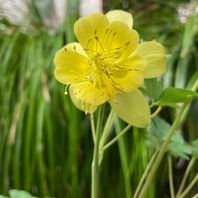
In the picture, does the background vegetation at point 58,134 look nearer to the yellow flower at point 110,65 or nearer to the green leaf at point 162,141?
the green leaf at point 162,141

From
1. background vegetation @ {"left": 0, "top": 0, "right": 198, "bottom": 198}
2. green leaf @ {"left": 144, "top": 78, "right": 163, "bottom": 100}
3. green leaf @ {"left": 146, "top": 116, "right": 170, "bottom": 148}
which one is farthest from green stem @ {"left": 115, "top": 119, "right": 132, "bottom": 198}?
green leaf @ {"left": 144, "top": 78, "right": 163, "bottom": 100}

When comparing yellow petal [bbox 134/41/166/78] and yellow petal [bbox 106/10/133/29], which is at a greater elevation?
yellow petal [bbox 106/10/133/29]

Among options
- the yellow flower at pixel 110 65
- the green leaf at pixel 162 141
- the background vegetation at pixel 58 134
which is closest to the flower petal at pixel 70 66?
the yellow flower at pixel 110 65

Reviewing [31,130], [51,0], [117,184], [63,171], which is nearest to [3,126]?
[31,130]

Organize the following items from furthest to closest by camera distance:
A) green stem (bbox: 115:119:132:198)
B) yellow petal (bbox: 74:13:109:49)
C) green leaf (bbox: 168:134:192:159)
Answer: green stem (bbox: 115:119:132:198), green leaf (bbox: 168:134:192:159), yellow petal (bbox: 74:13:109:49)

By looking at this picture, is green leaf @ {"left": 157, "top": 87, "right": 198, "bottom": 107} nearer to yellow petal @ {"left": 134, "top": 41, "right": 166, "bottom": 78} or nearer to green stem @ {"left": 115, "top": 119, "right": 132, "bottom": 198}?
yellow petal @ {"left": 134, "top": 41, "right": 166, "bottom": 78}

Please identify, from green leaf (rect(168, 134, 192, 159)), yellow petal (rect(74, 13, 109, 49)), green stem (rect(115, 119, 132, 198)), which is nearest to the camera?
yellow petal (rect(74, 13, 109, 49))

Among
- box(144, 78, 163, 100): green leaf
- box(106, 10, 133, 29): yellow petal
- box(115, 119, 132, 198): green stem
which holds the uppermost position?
box(106, 10, 133, 29): yellow petal
